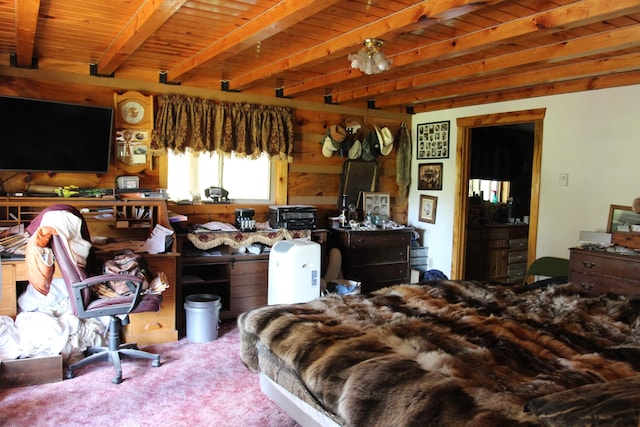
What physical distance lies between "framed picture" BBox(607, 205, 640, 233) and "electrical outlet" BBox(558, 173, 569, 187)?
0.47 metres

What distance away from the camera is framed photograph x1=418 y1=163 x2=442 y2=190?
18.7ft

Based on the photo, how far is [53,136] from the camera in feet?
12.6

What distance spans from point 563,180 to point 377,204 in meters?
2.02

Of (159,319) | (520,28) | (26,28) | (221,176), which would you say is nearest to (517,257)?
(221,176)

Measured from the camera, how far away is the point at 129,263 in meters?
3.27

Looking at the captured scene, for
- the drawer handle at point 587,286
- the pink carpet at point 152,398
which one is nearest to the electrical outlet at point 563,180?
the drawer handle at point 587,286

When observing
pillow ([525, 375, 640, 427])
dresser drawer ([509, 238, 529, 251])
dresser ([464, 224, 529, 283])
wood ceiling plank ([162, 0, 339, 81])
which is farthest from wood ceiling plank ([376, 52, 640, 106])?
pillow ([525, 375, 640, 427])

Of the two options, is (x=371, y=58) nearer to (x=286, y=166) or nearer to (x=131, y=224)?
(x=286, y=166)

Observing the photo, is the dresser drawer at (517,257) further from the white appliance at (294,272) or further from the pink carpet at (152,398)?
the pink carpet at (152,398)

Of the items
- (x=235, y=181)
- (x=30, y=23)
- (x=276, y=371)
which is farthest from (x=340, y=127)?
(x=276, y=371)

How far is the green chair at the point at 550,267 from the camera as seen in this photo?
430 centimetres

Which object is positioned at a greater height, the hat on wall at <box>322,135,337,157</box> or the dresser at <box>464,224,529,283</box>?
the hat on wall at <box>322,135,337,157</box>

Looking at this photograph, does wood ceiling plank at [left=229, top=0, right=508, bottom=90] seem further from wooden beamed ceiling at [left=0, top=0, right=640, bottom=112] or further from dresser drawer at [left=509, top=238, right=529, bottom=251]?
dresser drawer at [left=509, top=238, right=529, bottom=251]

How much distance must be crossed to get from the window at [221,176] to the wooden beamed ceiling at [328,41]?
0.71 metres
